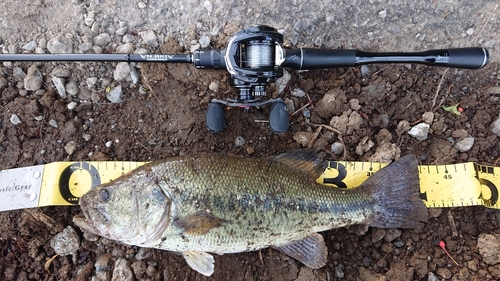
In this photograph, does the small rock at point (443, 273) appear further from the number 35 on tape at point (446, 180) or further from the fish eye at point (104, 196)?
the fish eye at point (104, 196)

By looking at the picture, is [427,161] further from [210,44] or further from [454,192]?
[210,44]

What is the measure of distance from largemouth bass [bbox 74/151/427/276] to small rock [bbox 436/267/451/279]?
57cm

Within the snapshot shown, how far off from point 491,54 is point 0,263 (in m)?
5.31

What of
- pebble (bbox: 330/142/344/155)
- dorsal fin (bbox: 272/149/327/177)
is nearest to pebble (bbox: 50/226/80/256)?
dorsal fin (bbox: 272/149/327/177)

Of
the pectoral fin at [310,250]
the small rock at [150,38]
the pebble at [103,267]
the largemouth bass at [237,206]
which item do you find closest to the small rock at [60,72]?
the small rock at [150,38]

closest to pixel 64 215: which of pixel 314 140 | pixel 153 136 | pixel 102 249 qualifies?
pixel 102 249

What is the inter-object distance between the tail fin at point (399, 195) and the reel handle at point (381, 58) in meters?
0.86

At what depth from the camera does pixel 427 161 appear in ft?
11.5

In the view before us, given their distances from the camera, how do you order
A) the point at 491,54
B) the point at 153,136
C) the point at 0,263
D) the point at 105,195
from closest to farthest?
1. the point at 105,195
2. the point at 0,263
3. the point at 153,136
4. the point at 491,54

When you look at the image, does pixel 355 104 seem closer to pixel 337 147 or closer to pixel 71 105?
pixel 337 147

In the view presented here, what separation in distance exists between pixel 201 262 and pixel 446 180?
2424mm

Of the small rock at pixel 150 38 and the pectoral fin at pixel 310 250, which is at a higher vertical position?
the small rock at pixel 150 38

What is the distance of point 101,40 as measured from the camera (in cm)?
355

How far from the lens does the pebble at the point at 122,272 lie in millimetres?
3182
